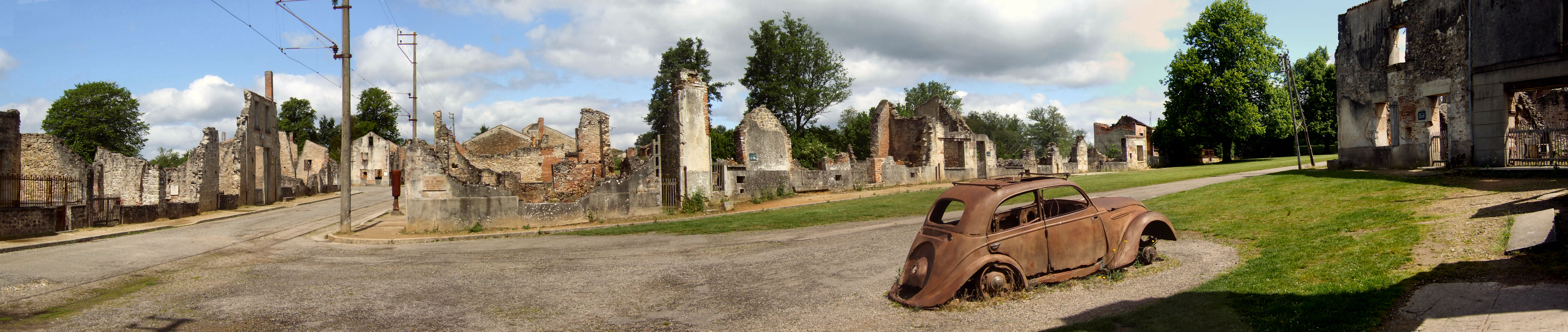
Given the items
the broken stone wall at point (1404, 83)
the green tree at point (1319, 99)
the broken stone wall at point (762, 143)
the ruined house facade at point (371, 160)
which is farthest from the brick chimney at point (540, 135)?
the green tree at point (1319, 99)

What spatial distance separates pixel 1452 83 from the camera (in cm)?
1953

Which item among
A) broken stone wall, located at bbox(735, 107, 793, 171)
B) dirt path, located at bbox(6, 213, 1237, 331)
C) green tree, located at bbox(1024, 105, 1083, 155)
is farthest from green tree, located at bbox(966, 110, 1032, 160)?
dirt path, located at bbox(6, 213, 1237, 331)

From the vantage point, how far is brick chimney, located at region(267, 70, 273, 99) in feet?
122

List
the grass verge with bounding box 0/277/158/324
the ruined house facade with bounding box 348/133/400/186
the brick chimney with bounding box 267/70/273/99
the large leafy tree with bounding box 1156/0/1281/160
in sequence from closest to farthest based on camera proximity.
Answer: the grass verge with bounding box 0/277/158/324, the brick chimney with bounding box 267/70/273/99, the large leafy tree with bounding box 1156/0/1281/160, the ruined house facade with bounding box 348/133/400/186

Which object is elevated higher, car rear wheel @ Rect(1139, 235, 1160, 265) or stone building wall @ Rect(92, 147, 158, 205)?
stone building wall @ Rect(92, 147, 158, 205)

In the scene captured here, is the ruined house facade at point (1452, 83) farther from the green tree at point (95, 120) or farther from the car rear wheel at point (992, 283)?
the green tree at point (95, 120)

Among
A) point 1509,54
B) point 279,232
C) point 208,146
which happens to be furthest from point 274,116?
point 1509,54

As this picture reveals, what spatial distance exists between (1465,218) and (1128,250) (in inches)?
199

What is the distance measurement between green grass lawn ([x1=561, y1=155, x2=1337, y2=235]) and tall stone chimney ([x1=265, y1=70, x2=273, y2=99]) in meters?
31.0

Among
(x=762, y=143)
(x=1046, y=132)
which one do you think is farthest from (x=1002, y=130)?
(x=762, y=143)

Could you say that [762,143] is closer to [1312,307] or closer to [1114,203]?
[1114,203]

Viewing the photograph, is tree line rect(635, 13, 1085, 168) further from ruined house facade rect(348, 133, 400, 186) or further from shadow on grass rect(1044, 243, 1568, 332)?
shadow on grass rect(1044, 243, 1568, 332)

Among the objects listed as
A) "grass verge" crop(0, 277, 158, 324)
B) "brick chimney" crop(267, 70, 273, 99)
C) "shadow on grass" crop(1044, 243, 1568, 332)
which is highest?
"brick chimney" crop(267, 70, 273, 99)

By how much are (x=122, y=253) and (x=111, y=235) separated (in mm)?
5611
